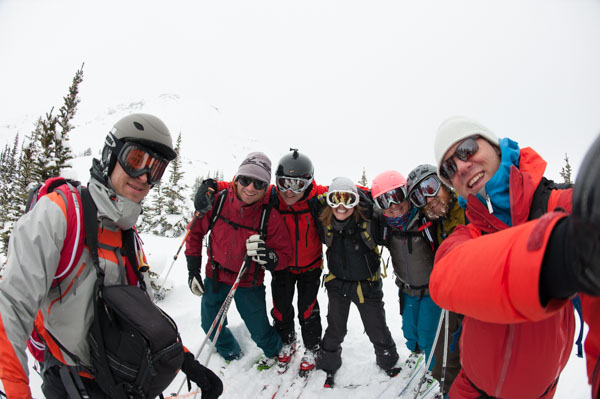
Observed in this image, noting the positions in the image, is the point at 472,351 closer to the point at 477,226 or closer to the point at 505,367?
the point at 505,367

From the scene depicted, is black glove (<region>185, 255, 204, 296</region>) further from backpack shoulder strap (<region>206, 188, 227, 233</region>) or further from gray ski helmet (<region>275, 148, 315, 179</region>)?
gray ski helmet (<region>275, 148, 315, 179</region>)

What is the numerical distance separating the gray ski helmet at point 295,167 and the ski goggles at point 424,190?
170 centimetres

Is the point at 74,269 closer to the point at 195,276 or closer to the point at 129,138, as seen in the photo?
the point at 129,138

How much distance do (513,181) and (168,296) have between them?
7.17m

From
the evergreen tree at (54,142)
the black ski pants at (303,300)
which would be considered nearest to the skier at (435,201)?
the black ski pants at (303,300)

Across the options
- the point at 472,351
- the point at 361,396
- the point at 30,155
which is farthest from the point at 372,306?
the point at 30,155

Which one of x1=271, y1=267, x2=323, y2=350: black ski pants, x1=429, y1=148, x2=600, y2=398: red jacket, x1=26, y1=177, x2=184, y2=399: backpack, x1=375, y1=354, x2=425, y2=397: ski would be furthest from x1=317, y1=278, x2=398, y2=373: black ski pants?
x1=26, y1=177, x2=184, y2=399: backpack

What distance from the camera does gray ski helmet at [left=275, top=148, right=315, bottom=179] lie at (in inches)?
171

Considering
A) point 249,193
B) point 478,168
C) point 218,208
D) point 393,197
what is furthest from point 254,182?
point 478,168

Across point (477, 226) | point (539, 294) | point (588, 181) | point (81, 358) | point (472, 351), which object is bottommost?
point (81, 358)

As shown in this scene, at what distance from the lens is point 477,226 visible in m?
1.79

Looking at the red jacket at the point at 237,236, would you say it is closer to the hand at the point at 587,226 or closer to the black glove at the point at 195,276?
the black glove at the point at 195,276

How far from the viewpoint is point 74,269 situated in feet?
5.79

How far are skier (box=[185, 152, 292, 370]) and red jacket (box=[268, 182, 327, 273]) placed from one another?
18 cm
